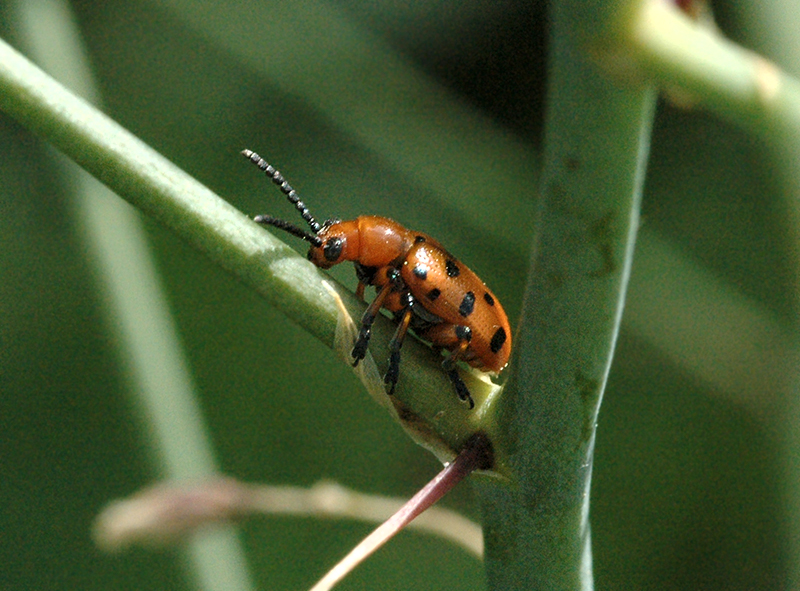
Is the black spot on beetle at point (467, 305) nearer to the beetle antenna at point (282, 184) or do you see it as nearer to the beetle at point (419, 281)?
the beetle at point (419, 281)

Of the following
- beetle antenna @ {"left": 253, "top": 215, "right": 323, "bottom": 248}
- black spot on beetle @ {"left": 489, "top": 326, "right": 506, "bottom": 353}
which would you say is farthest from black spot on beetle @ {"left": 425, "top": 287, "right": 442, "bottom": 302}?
beetle antenna @ {"left": 253, "top": 215, "right": 323, "bottom": 248}

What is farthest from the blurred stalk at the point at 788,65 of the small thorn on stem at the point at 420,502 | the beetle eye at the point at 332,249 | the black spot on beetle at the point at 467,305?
the beetle eye at the point at 332,249

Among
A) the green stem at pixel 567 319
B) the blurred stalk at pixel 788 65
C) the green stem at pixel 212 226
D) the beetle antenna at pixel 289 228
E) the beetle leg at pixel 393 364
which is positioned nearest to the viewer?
the green stem at pixel 567 319

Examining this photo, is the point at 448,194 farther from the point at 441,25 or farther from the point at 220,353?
the point at 220,353

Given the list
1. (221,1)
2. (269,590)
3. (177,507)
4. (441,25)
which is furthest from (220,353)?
(177,507)

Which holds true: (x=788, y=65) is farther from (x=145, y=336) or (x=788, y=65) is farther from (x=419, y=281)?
(x=145, y=336)

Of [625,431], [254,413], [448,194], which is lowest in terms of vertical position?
[254,413]

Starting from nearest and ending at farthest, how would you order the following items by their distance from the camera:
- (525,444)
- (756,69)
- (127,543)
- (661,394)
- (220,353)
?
(756,69) < (525,444) < (127,543) < (661,394) < (220,353)
